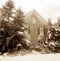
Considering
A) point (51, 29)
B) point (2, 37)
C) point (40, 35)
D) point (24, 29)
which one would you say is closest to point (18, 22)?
point (24, 29)

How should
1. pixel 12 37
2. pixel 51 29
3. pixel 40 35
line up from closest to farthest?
pixel 12 37, pixel 51 29, pixel 40 35

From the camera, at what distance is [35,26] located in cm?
3719

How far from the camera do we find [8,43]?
28.5 metres

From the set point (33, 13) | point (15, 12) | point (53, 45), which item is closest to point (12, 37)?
point (15, 12)

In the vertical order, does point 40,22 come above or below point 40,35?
above

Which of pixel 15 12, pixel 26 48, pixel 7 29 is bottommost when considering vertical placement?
pixel 26 48

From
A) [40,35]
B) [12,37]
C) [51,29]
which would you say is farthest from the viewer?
[40,35]

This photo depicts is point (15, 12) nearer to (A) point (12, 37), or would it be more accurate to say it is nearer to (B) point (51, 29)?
(A) point (12, 37)

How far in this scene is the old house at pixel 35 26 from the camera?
36.4 meters

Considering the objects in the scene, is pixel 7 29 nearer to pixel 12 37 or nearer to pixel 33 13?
pixel 12 37

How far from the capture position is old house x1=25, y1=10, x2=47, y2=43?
3644 centimetres

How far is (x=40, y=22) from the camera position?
38000 millimetres

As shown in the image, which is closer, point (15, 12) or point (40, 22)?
point (15, 12)

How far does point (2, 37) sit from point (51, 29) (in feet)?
26.2
